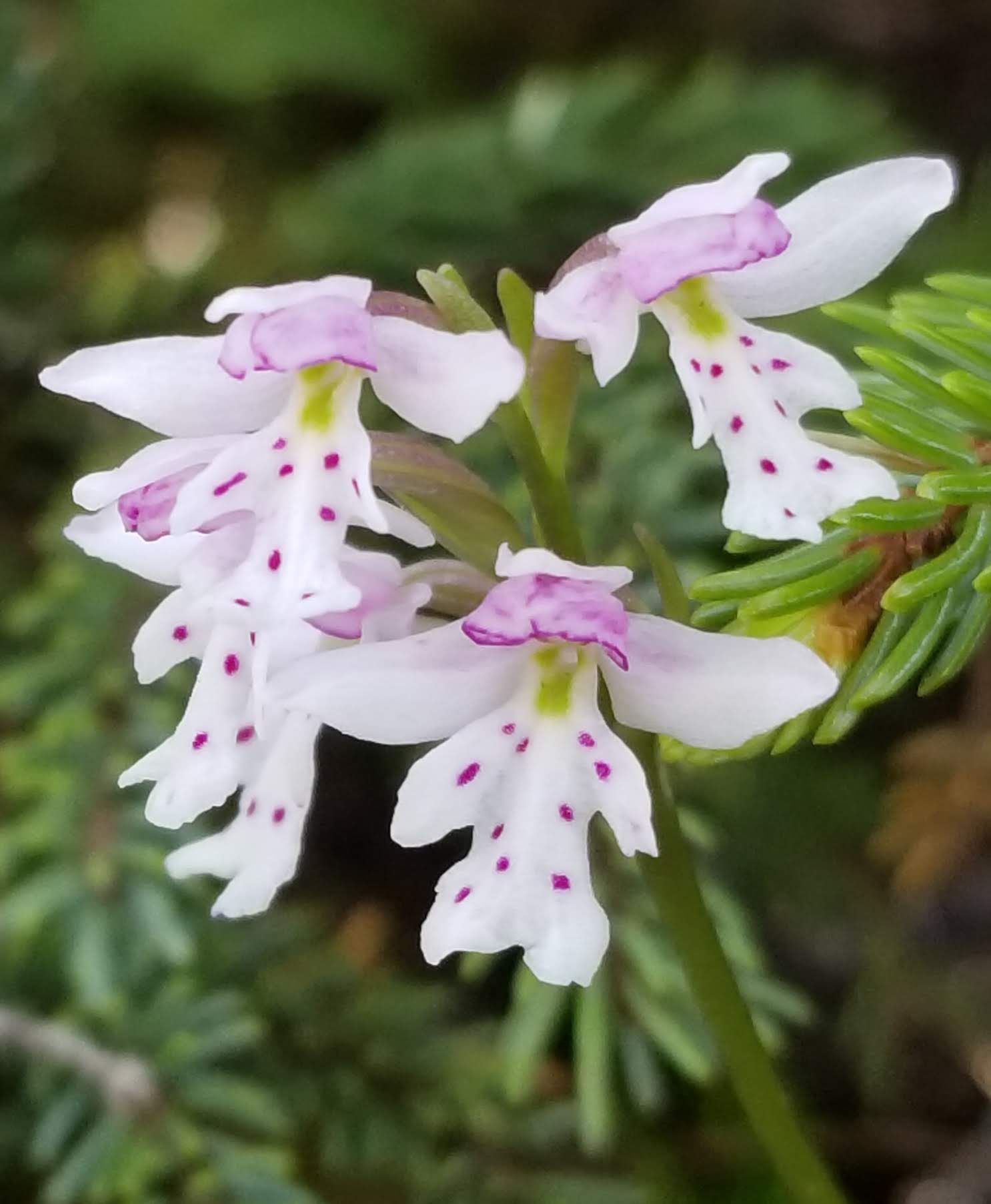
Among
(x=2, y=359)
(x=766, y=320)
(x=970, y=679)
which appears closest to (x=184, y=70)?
(x=2, y=359)

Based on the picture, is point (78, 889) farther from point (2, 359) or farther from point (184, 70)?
point (184, 70)

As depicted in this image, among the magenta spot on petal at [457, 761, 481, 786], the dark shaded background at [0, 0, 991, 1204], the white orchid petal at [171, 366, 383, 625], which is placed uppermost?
the white orchid petal at [171, 366, 383, 625]

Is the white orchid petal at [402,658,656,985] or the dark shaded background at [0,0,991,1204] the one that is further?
the dark shaded background at [0,0,991,1204]

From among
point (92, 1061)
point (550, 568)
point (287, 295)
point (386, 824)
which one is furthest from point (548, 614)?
point (386, 824)

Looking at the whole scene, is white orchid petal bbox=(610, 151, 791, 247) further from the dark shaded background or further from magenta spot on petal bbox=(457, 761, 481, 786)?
the dark shaded background

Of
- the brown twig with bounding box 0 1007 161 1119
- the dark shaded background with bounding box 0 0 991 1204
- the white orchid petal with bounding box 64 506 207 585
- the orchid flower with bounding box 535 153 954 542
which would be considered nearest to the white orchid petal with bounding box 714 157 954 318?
the orchid flower with bounding box 535 153 954 542

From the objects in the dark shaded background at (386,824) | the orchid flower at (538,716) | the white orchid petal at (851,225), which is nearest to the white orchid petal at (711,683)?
the orchid flower at (538,716)
